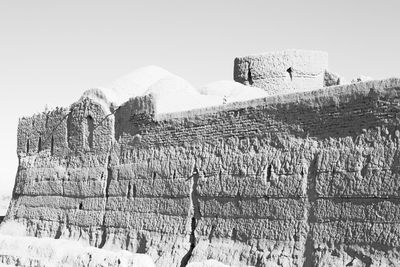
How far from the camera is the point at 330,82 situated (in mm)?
21062

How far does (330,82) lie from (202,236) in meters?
8.59

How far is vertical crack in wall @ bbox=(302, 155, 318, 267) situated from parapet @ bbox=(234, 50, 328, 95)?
28.8 feet

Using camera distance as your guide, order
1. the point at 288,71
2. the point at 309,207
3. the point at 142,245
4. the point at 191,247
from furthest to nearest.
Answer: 1. the point at 288,71
2. the point at 142,245
3. the point at 191,247
4. the point at 309,207

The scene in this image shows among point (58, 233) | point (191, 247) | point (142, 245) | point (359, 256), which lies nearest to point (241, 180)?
point (191, 247)

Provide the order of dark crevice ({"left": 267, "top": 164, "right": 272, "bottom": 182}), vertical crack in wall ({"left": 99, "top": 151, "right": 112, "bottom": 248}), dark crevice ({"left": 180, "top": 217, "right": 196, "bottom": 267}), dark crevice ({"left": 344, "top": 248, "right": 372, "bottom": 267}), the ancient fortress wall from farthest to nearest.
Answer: vertical crack in wall ({"left": 99, "top": 151, "right": 112, "bottom": 248}) < dark crevice ({"left": 180, "top": 217, "right": 196, "bottom": 267}) < dark crevice ({"left": 267, "top": 164, "right": 272, "bottom": 182}) < the ancient fortress wall < dark crevice ({"left": 344, "top": 248, "right": 372, "bottom": 267})

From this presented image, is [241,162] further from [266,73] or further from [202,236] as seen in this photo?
[266,73]

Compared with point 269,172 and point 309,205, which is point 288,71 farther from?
point 309,205

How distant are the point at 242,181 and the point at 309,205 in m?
1.66

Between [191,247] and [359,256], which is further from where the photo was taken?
[191,247]

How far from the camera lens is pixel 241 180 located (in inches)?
532

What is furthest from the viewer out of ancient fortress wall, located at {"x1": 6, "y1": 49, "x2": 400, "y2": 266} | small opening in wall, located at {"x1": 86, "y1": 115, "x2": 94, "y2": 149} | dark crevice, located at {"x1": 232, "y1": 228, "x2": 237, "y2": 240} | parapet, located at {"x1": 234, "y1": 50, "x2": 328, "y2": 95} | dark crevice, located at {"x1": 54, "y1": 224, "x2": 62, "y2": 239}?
parapet, located at {"x1": 234, "y1": 50, "x2": 328, "y2": 95}

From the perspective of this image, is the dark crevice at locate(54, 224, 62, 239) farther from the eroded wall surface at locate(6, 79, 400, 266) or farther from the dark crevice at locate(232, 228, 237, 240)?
the dark crevice at locate(232, 228, 237, 240)

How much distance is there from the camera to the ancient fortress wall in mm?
11445

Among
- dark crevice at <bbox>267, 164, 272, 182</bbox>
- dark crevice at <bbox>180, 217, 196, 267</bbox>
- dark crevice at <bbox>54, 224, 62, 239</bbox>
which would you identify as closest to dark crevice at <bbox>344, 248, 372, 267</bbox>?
dark crevice at <bbox>267, 164, 272, 182</bbox>
